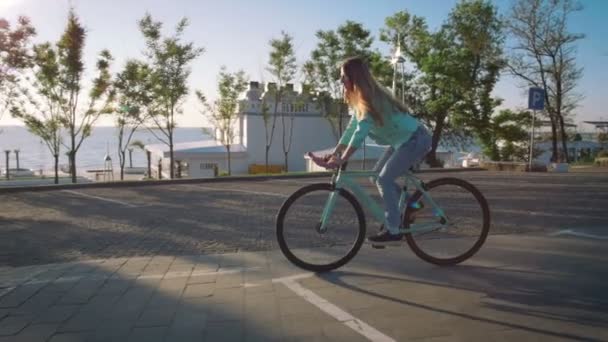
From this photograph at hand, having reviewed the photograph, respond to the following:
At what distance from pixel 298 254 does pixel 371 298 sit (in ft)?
3.29

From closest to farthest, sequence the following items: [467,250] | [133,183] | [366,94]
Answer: [366,94], [467,250], [133,183]

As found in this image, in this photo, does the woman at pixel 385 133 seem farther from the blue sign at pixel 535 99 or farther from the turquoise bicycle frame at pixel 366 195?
the blue sign at pixel 535 99

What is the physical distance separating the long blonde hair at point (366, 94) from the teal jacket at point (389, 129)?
49 mm

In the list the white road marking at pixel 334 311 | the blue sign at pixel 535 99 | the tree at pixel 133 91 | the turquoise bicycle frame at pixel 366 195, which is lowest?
the white road marking at pixel 334 311

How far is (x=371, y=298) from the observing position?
3449mm

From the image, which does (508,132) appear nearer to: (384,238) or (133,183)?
(133,183)

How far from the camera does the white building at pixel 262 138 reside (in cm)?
3661

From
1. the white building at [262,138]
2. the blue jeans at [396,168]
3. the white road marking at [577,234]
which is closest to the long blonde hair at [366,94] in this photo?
the blue jeans at [396,168]

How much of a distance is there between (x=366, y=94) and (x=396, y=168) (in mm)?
649

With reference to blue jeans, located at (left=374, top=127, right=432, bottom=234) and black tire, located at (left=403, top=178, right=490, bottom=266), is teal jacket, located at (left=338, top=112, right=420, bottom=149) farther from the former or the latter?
black tire, located at (left=403, top=178, right=490, bottom=266)

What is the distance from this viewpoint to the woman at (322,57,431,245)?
12.7ft

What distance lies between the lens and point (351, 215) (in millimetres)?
4156

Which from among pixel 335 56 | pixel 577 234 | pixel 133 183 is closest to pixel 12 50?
pixel 133 183

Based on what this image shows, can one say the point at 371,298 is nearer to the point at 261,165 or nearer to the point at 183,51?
the point at 183,51
